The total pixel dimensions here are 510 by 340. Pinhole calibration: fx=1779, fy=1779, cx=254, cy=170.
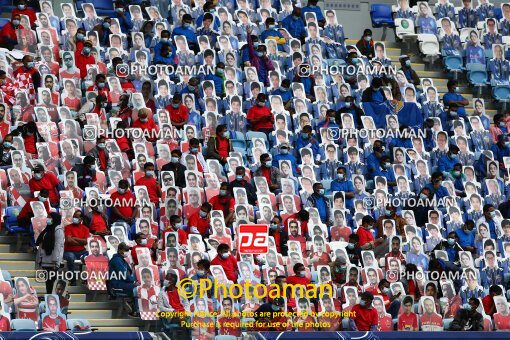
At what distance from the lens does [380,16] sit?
3925 centimetres

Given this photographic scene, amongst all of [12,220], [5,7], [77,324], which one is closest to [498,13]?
[5,7]

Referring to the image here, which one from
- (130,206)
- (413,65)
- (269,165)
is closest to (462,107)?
(413,65)

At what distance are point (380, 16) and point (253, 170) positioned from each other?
7117mm

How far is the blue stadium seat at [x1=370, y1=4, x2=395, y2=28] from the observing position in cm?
3922

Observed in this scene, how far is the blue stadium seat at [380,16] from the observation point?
39219mm

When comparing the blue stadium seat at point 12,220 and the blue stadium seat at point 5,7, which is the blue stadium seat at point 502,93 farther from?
the blue stadium seat at point 12,220

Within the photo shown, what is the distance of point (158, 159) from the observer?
3306cm

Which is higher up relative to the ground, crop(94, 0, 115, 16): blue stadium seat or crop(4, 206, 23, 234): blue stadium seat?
crop(94, 0, 115, 16): blue stadium seat

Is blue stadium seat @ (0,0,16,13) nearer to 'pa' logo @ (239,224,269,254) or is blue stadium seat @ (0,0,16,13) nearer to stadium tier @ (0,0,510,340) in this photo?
Result: stadium tier @ (0,0,510,340)

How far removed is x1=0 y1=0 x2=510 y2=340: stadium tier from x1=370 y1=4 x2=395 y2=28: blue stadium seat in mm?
31

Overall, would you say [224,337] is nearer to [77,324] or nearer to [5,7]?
[77,324]

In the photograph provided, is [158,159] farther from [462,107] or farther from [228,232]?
[462,107]

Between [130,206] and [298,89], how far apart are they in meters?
5.57

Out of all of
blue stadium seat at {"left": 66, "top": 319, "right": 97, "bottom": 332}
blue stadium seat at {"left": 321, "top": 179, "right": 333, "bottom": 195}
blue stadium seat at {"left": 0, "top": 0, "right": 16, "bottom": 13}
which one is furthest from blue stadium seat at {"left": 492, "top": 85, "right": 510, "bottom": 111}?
blue stadium seat at {"left": 66, "top": 319, "right": 97, "bottom": 332}
